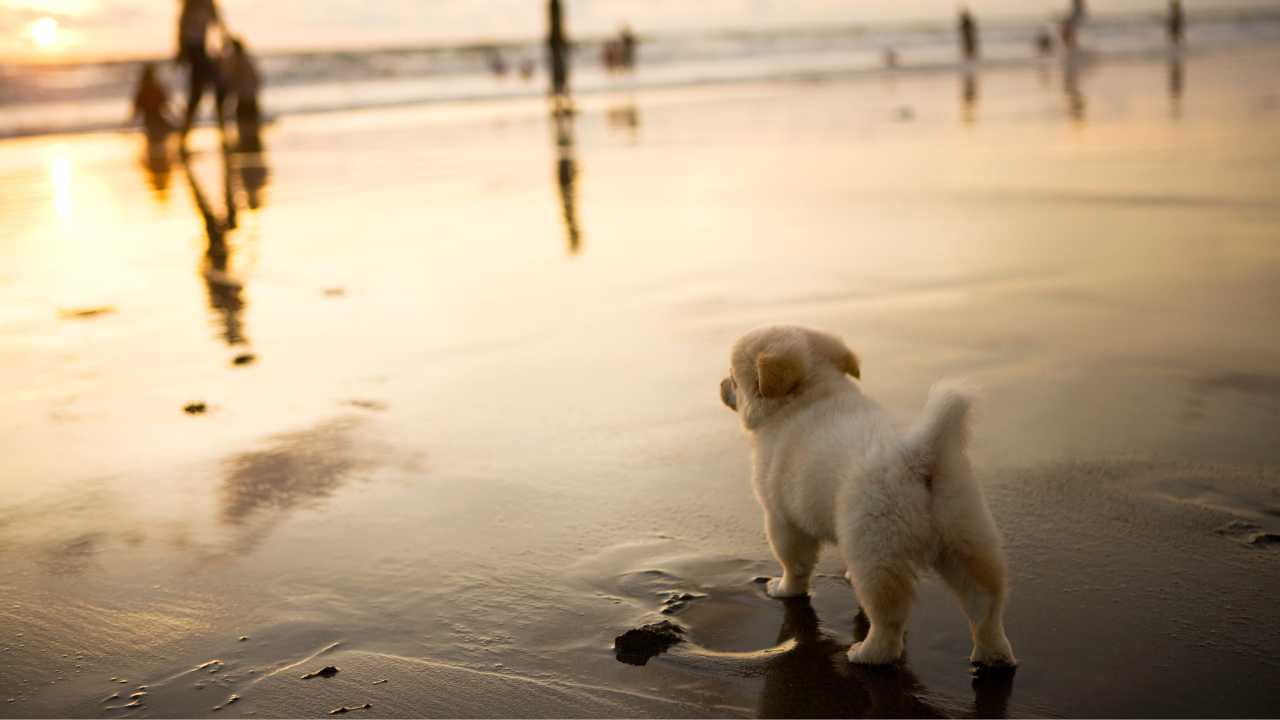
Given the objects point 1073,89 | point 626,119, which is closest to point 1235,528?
point 626,119

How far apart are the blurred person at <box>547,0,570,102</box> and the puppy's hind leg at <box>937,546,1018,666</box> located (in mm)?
25098

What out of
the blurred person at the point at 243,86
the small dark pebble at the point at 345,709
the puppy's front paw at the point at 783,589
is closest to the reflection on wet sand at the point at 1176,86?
the puppy's front paw at the point at 783,589

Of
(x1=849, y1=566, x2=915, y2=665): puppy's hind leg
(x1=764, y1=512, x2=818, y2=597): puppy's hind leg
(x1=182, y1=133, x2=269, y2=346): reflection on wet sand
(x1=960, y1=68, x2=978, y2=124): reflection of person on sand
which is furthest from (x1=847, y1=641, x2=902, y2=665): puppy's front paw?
(x1=960, y1=68, x2=978, y2=124): reflection of person on sand

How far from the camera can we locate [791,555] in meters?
3.50

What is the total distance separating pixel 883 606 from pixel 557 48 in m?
26.5

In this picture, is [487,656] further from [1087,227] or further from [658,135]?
[658,135]

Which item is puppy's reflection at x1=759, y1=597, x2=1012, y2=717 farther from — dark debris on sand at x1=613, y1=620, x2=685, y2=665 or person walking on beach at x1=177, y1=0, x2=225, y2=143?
person walking on beach at x1=177, y1=0, x2=225, y2=143

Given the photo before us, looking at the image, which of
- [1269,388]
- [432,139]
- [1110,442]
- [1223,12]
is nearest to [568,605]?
[1110,442]

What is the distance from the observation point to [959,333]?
6371mm

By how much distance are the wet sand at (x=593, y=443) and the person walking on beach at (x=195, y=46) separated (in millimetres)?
8525

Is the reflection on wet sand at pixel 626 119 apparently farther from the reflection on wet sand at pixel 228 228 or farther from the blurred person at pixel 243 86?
the blurred person at pixel 243 86

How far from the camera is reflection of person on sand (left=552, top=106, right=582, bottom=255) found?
1000cm

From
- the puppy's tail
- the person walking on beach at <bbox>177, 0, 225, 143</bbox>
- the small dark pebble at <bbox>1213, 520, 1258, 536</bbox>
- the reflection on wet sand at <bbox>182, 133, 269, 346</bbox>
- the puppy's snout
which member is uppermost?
the person walking on beach at <bbox>177, 0, 225, 143</bbox>

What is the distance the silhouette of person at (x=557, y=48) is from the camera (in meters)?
27.7
